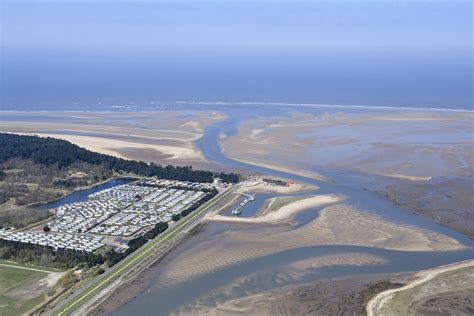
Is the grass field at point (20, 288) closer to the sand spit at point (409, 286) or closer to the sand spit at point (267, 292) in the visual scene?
the sand spit at point (267, 292)

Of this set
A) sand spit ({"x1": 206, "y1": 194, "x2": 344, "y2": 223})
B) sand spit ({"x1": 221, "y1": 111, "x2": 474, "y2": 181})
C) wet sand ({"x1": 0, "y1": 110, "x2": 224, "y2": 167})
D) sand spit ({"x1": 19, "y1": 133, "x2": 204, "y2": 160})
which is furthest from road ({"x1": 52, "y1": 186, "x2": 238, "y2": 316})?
sand spit ({"x1": 19, "y1": 133, "x2": 204, "y2": 160})

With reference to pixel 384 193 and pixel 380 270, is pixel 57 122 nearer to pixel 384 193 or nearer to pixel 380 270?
pixel 384 193

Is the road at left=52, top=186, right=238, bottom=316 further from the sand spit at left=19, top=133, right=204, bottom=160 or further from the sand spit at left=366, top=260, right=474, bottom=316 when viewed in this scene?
the sand spit at left=19, top=133, right=204, bottom=160

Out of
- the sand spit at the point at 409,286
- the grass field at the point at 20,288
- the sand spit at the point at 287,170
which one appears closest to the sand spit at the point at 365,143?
the sand spit at the point at 287,170

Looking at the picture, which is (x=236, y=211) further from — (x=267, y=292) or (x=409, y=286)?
(x=409, y=286)

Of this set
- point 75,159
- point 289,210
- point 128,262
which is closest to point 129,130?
point 75,159

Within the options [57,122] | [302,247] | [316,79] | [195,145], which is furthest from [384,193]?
[316,79]
